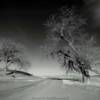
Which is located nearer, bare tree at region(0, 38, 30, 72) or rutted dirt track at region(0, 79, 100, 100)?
rutted dirt track at region(0, 79, 100, 100)

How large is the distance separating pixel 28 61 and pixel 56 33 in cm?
2165

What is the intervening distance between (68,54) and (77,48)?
1.63 metres

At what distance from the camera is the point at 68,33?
63.6ft

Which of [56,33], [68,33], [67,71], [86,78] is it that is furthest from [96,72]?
[56,33]

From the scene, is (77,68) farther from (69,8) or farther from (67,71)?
(69,8)

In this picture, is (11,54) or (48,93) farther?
(11,54)

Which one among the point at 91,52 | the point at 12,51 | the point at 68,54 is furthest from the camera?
the point at 12,51

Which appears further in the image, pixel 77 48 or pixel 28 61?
pixel 28 61

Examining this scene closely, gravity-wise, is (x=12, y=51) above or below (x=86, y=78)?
above

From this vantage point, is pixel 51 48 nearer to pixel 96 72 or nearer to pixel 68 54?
pixel 68 54

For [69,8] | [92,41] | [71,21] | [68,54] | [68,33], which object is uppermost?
[69,8]

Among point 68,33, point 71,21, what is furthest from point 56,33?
point 71,21

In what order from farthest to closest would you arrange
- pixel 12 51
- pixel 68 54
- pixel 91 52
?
1. pixel 12 51
2. pixel 68 54
3. pixel 91 52

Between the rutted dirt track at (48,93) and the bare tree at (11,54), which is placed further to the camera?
the bare tree at (11,54)
